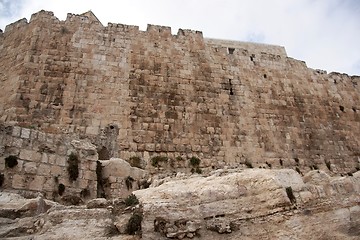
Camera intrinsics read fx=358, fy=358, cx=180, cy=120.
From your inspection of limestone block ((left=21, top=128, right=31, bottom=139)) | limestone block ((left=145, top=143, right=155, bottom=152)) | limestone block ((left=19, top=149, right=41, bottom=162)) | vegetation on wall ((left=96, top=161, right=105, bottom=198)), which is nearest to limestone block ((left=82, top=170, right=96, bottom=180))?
vegetation on wall ((left=96, top=161, right=105, bottom=198))

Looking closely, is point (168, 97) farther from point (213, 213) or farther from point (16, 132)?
point (213, 213)

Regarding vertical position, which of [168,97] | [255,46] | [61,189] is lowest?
[61,189]

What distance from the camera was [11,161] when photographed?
666 centimetres

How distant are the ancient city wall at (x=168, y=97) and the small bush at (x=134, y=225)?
6612 mm

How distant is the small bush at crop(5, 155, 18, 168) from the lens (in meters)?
6.61

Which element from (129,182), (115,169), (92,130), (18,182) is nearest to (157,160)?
(92,130)

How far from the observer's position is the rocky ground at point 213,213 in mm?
4539

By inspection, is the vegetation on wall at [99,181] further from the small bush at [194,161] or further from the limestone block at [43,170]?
the small bush at [194,161]

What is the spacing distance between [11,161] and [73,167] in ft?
4.06

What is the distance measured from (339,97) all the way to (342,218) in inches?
555

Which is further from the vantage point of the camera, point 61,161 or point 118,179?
point 118,179

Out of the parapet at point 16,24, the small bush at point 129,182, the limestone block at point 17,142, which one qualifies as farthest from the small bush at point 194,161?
the parapet at point 16,24

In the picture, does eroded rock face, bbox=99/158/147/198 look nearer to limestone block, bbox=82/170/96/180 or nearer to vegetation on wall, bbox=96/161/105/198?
vegetation on wall, bbox=96/161/105/198

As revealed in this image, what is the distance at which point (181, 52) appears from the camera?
49.6 ft
